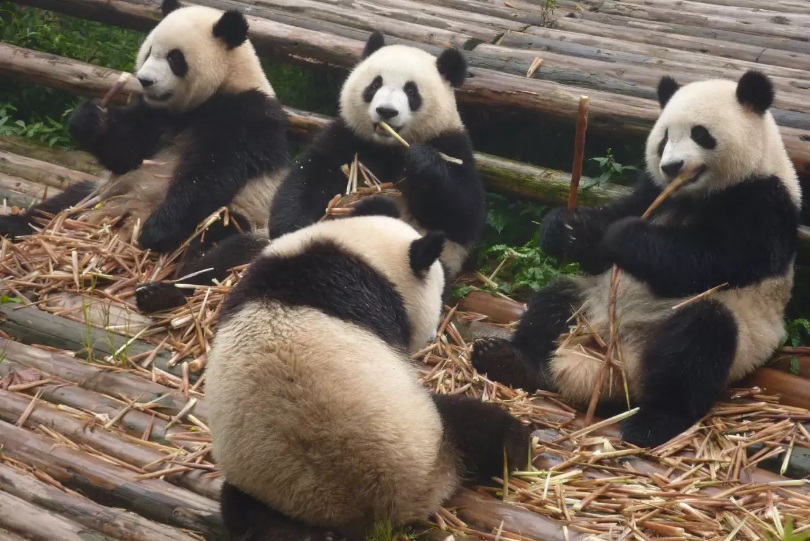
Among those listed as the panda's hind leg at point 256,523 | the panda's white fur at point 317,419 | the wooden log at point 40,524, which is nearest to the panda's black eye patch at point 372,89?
the panda's white fur at point 317,419

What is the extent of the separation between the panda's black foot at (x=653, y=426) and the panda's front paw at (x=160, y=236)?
3.35 metres

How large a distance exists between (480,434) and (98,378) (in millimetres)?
2275

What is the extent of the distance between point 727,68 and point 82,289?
5.06 meters

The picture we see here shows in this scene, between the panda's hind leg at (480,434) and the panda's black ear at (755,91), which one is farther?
the panda's black ear at (755,91)

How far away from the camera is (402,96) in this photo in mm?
6520

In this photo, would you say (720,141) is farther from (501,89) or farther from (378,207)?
(501,89)

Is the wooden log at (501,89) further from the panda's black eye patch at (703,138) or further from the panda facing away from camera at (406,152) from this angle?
the panda's black eye patch at (703,138)

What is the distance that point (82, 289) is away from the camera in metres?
6.45

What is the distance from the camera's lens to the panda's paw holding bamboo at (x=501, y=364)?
216 inches

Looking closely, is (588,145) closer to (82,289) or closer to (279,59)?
(279,59)

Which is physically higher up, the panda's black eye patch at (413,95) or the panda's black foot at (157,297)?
the panda's black eye patch at (413,95)

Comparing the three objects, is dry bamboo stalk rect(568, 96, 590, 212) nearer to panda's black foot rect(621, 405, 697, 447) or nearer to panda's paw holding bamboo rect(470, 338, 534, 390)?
panda's paw holding bamboo rect(470, 338, 534, 390)

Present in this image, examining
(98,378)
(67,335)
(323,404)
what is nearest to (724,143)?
(323,404)

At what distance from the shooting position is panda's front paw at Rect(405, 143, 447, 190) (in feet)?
20.3
